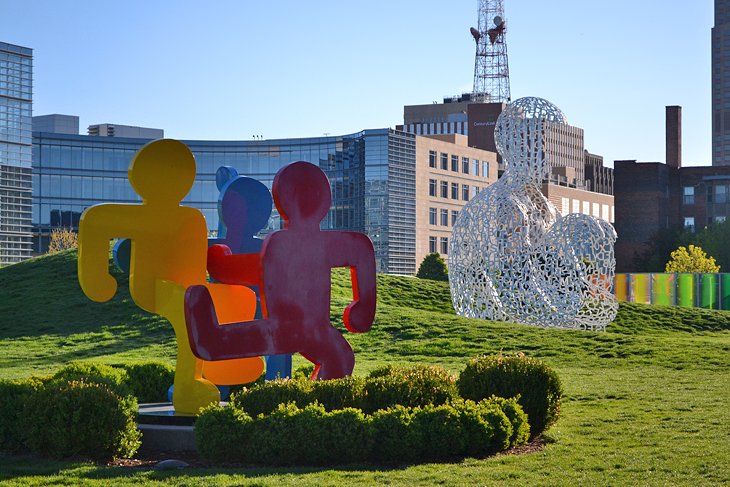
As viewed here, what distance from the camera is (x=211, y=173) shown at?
75.6 metres

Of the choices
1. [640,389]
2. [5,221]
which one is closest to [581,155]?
[5,221]

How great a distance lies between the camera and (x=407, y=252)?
69.2 meters

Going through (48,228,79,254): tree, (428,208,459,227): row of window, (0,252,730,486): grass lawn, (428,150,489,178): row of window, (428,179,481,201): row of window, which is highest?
(428,150,489,178): row of window

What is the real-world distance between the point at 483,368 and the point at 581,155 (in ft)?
475

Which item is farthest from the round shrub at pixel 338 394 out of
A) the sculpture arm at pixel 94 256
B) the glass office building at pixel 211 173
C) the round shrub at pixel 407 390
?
the glass office building at pixel 211 173

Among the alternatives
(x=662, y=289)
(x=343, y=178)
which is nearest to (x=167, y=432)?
(x=662, y=289)

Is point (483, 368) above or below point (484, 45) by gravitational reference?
below

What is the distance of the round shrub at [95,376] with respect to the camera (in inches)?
490

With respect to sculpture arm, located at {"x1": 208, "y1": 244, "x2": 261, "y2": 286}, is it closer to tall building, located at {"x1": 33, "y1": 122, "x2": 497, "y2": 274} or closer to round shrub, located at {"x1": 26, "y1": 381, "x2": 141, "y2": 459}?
round shrub, located at {"x1": 26, "y1": 381, "x2": 141, "y2": 459}

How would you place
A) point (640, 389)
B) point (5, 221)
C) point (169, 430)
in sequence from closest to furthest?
point (169, 430), point (640, 389), point (5, 221)

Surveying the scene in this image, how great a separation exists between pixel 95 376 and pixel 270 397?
238cm

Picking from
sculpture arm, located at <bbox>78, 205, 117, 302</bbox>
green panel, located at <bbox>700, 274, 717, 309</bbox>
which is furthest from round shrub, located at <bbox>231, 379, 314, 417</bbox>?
green panel, located at <bbox>700, 274, 717, 309</bbox>

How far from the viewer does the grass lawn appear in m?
10.9

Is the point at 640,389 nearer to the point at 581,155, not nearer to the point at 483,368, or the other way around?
the point at 483,368
